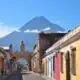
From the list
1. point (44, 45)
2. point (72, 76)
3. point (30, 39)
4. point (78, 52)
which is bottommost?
point (72, 76)

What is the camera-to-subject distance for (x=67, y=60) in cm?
2608

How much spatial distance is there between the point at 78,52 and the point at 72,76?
10.5 ft

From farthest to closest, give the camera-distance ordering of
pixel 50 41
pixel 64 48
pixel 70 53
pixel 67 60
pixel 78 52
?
pixel 50 41 < pixel 64 48 < pixel 67 60 < pixel 70 53 < pixel 78 52

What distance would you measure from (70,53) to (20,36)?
17231cm

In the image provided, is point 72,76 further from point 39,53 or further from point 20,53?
point 20,53

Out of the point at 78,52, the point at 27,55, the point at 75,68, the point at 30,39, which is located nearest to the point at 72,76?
the point at 75,68

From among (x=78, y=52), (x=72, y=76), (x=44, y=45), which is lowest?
(x=72, y=76)

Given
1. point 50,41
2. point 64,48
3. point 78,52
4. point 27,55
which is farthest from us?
point 27,55

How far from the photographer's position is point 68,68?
26172mm

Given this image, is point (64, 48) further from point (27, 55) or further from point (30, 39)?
point (30, 39)

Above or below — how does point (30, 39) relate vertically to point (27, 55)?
above

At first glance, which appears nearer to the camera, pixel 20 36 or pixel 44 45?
pixel 44 45

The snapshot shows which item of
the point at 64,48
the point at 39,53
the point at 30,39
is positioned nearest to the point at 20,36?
the point at 30,39

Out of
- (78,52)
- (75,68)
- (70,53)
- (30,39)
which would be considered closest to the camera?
(78,52)
